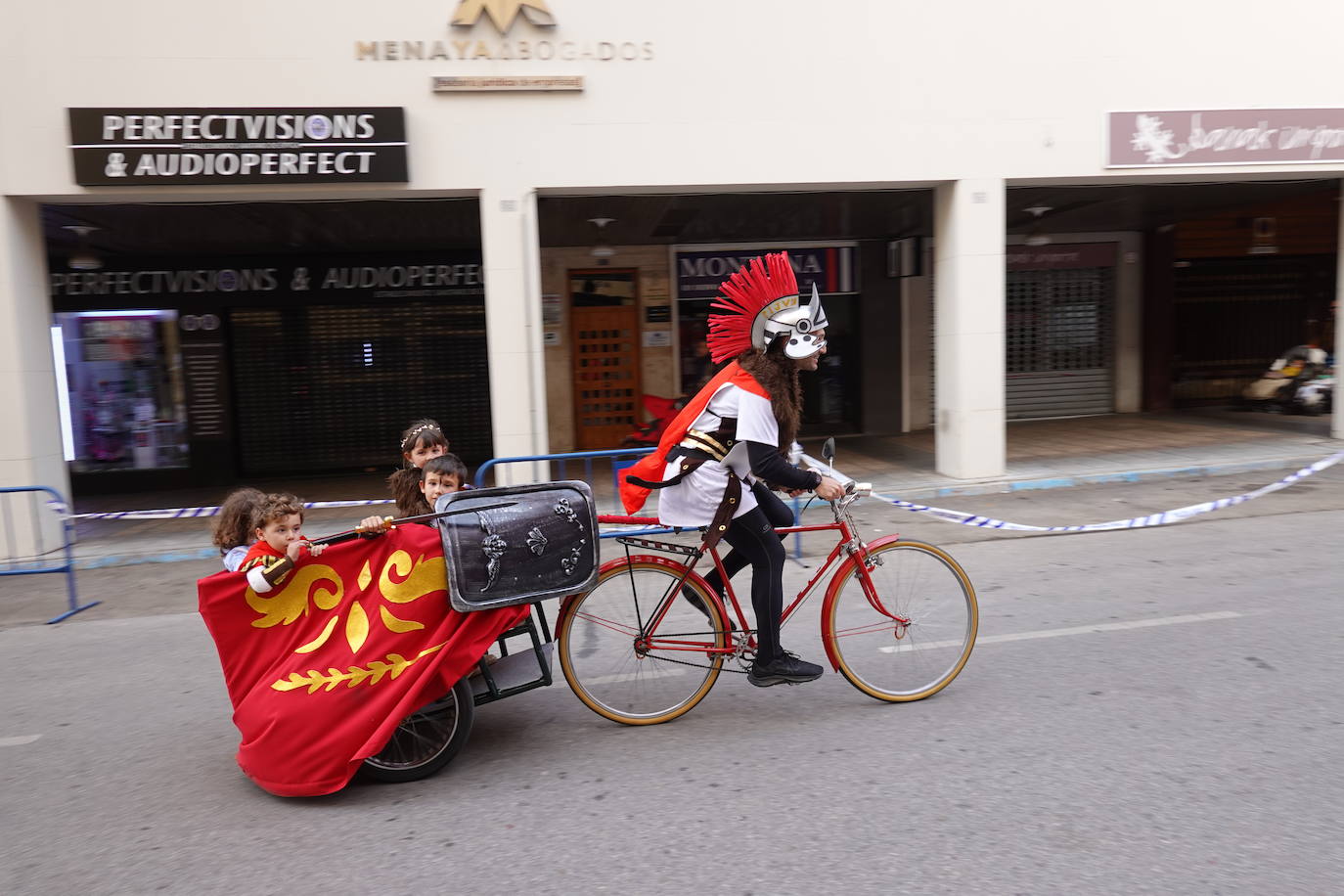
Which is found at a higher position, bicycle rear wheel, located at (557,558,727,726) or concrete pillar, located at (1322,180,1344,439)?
concrete pillar, located at (1322,180,1344,439)

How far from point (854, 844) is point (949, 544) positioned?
16.7 ft

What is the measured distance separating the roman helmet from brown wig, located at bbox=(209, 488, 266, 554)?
2.11m

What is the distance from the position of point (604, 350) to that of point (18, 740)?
11364mm

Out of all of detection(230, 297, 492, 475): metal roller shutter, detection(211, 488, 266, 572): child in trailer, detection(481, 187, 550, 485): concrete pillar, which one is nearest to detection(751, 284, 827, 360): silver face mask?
detection(211, 488, 266, 572): child in trailer

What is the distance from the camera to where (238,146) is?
8703mm

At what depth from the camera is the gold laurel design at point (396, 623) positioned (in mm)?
3662

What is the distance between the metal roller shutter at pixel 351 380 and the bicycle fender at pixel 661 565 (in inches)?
428

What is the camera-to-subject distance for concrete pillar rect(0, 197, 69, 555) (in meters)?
8.70

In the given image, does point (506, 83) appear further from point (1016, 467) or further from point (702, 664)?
point (1016, 467)

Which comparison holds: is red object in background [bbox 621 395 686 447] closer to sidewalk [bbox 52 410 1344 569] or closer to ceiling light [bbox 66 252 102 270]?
sidewalk [bbox 52 410 1344 569]

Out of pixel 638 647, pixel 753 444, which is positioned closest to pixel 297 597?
pixel 638 647

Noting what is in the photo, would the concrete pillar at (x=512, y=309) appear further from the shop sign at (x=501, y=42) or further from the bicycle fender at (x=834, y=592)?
the bicycle fender at (x=834, y=592)

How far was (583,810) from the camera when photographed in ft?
11.4

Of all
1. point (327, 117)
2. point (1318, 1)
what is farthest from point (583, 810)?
point (1318, 1)
